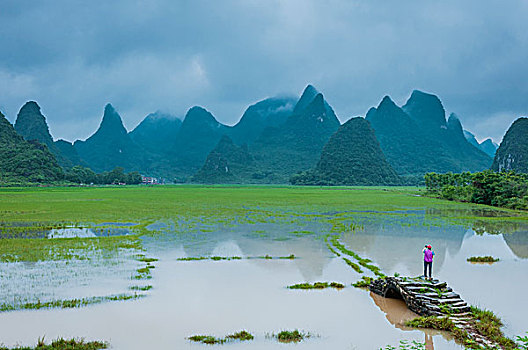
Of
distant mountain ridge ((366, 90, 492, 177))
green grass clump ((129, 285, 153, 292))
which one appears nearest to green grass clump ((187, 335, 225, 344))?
green grass clump ((129, 285, 153, 292))

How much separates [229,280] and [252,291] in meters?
0.90

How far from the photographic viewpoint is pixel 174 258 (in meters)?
9.82

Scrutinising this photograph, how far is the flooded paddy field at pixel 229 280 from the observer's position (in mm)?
5230

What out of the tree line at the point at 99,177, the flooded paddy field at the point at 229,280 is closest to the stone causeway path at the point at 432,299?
the flooded paddy field at the point at 229,280

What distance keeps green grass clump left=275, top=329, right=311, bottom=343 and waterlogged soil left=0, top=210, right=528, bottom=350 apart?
0.43 feet

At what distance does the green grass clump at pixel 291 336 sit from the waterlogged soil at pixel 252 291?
13cm

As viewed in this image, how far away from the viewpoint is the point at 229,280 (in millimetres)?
7871

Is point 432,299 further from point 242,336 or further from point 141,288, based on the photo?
point 141,288

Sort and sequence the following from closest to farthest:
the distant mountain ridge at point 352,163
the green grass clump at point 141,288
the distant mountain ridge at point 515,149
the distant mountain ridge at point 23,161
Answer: the green grass clump at point 141,288
the distant mountain ridge at point 23,161
the distant mountain ridge at point 515,149
the distant mountain ridge at point 352,163

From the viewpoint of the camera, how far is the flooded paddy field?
17.2 feet

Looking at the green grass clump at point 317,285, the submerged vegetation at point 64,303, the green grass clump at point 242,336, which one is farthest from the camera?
the green grass clump at point 317,285

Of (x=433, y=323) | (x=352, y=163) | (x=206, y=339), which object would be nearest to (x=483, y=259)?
(x=433, y=323)

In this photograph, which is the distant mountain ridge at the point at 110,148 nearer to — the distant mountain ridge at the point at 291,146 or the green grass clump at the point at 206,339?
the distant mountain ridge at the point at 291,146

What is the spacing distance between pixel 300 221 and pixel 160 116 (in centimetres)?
17486
